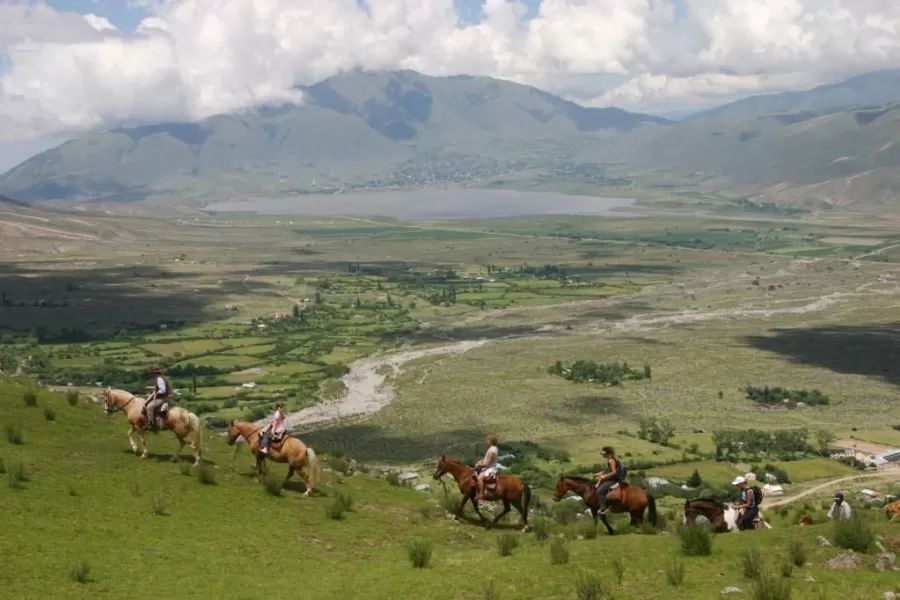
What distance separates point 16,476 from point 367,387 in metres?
67.7

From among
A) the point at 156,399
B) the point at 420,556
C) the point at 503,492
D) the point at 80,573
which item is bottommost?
the point at 503,492

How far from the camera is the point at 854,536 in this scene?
1666cm

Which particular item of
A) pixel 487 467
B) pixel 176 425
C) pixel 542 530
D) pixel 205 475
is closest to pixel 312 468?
pixel 205 475

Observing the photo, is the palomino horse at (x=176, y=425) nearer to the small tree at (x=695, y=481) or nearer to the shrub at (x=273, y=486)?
the shrub at (x=273, y=486)

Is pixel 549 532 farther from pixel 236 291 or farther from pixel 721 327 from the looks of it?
pixel 236 291

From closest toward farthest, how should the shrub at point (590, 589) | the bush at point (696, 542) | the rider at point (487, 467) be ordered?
1. the shrub at point (590, 589)
2. the bush at point (696, 542)
3. the rider at point (487, 467)

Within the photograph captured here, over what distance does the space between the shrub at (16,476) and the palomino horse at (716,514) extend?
15.0 metres

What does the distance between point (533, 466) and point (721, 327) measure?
69.1 m

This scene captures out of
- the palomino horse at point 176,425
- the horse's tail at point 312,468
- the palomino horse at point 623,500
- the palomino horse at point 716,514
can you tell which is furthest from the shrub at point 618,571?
the palomino horse at point 176,425

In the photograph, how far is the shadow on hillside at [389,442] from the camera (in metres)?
59.8

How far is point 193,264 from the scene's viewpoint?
19862 centimetres

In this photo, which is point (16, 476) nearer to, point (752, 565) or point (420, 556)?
point (420, 556)

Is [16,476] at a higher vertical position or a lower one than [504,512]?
higher

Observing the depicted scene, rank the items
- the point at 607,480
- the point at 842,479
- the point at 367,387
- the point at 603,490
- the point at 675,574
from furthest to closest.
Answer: the point at 367,387 < the point at 842,479 < the point at 603,490 < the point at 607,480 < the point at 675,574
